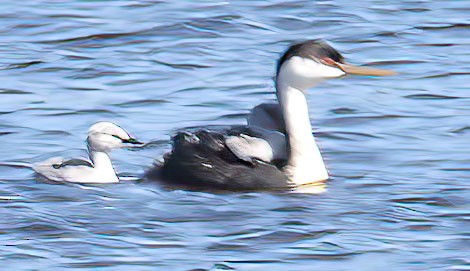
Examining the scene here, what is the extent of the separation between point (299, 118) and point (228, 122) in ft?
4.88

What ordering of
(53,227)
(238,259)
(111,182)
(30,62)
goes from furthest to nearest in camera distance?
(30,62)
(111,182)
(53,227)
(238,259)

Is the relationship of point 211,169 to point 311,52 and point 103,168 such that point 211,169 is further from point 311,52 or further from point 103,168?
point 311,52

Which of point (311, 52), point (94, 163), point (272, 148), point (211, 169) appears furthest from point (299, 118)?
point (94, 163)

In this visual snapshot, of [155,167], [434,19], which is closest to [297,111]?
[155,167]

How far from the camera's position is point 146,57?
1557 cm

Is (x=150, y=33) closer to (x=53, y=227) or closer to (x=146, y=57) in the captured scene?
(x=146, y=57)

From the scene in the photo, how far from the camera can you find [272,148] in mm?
11633

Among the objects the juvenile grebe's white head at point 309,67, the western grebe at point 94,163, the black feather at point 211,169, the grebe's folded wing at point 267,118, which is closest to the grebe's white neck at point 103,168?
the western grebe at point 94,163

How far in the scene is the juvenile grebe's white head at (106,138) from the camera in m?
11.7

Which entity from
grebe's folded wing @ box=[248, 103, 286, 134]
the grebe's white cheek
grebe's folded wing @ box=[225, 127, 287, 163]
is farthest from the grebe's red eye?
the grebe's white cheek

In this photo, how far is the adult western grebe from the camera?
11.5 meters

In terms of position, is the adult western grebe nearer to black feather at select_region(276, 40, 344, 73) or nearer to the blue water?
black feather at select_region(276, 40, 344, 73)

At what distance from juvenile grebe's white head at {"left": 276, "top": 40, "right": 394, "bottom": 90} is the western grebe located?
1.11 m

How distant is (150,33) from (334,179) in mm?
5030
